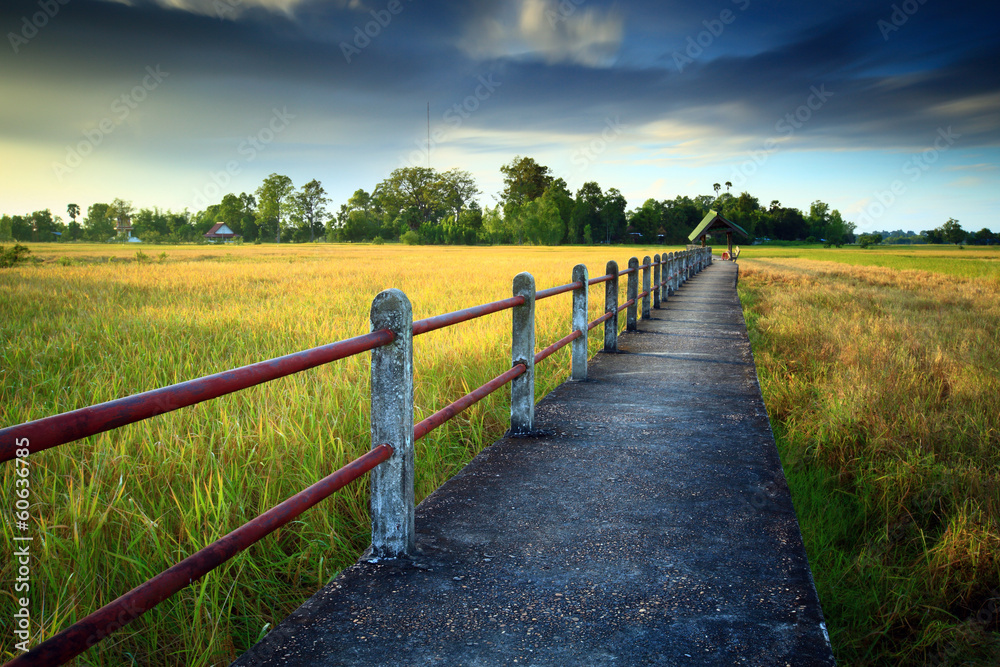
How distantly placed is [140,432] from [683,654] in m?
3.65

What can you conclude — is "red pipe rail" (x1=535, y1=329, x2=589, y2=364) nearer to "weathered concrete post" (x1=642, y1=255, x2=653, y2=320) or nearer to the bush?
"weathered concrete post" (x1=642, y1=255, x2=653, y2=320)

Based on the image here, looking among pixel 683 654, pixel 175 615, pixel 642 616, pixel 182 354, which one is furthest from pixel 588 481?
pixel 182 354

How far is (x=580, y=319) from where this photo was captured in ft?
19.0

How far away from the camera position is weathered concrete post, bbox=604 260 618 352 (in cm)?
712

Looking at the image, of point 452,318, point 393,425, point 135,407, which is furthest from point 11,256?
point 135,407

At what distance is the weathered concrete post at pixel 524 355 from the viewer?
4137mm

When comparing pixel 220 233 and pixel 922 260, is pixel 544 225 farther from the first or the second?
pixel 220 233

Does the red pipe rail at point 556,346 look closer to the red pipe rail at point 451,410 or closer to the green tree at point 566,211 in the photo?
the red pipe rail at point 451,410

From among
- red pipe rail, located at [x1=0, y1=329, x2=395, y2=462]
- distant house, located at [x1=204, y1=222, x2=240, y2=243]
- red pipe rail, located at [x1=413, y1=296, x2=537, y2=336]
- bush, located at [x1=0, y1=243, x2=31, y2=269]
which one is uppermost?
distant house, located at [x1=204, y1=222, x2=240, y2=243]

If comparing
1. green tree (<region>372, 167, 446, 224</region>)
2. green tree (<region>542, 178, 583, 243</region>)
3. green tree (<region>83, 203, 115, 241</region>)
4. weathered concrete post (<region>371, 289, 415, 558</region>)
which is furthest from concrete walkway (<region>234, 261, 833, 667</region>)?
green tree (<region>83, 203, 115, 241</region>)

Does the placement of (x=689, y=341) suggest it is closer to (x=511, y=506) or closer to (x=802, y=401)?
(x=802, y=401)

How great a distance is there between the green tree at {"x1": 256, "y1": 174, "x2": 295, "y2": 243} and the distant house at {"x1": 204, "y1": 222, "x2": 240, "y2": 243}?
11.3 metres

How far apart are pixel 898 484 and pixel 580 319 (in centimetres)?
285

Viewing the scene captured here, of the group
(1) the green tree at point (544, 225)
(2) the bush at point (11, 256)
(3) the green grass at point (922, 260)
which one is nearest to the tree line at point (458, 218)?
(1) the green tree at point (544, 225)
